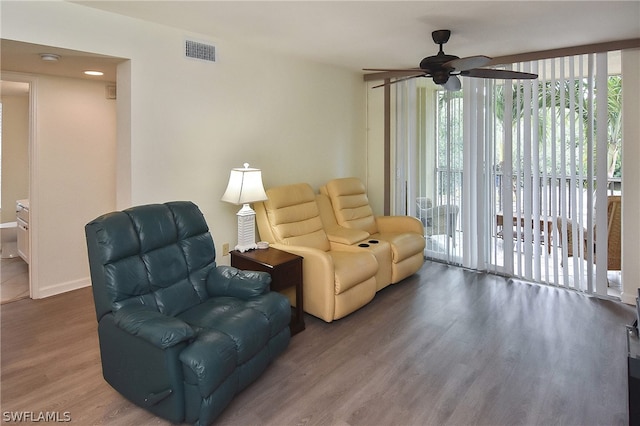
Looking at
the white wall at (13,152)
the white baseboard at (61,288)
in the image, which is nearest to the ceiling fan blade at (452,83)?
the white baseboard at (61,288)

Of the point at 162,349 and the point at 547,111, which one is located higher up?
the point at 547,111

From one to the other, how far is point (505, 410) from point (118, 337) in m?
2.15

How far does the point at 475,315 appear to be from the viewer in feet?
11.1

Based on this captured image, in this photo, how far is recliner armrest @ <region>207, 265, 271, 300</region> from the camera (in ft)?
8.54

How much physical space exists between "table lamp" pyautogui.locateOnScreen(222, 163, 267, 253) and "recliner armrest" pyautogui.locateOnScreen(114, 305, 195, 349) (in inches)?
51.1

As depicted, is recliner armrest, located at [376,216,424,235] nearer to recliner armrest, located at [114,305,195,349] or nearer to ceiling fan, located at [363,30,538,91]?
ceiling fan, located at [363,30,538,91]

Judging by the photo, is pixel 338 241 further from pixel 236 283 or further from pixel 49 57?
pixel 49 57

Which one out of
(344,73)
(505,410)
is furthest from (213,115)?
(505,410)

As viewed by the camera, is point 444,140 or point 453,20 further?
point 444,140

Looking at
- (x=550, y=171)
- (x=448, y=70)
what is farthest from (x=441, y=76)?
(x=550, y=171)

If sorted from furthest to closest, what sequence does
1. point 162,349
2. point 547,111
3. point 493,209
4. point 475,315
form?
point 493,209, point 547,111, point 475,315, point 162,349

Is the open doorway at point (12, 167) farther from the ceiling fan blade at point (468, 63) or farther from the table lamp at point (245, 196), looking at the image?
the ceiling fan blade at point (468, 63)

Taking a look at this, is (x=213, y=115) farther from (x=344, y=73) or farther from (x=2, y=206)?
(x=2, y=206)

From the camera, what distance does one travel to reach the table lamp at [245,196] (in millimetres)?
3363
